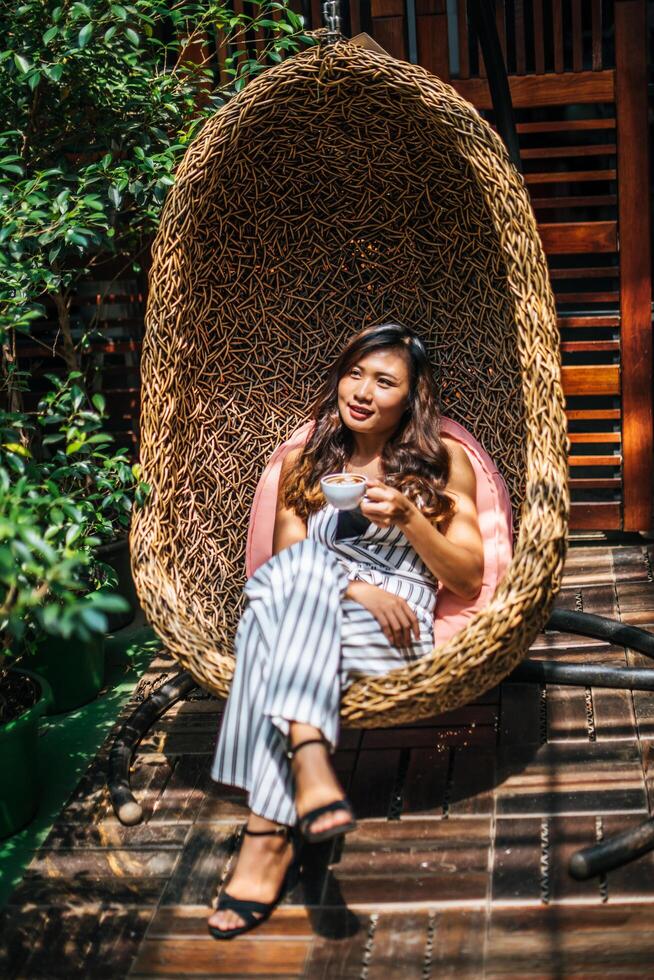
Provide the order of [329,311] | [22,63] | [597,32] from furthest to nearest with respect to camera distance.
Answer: [597,32]
[329,311]
[22,63]

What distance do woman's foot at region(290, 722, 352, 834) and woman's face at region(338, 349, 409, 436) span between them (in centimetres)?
84

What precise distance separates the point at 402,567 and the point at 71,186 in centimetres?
144

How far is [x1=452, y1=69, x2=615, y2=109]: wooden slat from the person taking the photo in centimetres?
359

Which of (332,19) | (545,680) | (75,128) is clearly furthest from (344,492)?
(75,128)

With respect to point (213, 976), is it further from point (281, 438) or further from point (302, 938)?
point (281, 438)

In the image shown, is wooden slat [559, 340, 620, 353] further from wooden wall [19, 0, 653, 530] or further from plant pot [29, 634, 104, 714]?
plant pot [29, 634, 104, 714]

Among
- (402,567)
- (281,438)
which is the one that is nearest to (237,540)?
(281,438)

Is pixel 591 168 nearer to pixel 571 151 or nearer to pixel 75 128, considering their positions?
pixel 571 151

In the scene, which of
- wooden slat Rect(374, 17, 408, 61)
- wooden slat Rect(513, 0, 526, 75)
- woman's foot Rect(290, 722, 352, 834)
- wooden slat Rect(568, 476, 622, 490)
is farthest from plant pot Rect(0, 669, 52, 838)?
wooden slat Rect(513, 0, 526, 75)

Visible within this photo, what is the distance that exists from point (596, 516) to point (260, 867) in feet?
7.24

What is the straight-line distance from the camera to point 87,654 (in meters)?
3.19

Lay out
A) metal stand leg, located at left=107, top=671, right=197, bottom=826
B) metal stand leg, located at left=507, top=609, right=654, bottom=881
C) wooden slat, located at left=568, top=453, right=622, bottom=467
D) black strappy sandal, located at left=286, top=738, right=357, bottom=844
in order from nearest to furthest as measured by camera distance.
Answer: black strappy sandal, located at left=286, top=738, right=357, bottom=844
metal stand leg, located at left=107, top=671, right=197, bottom=826
metal stand leg, located at left=507, top=609, right=654, bottom=881
wooden slat, located at left=568, top=453, right=622, bottom=467

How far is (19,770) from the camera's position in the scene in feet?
8.41

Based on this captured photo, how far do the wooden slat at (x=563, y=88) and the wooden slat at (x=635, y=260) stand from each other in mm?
45
